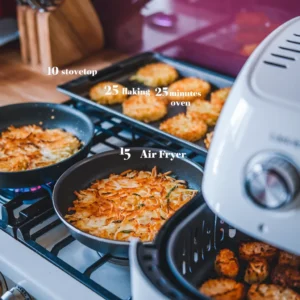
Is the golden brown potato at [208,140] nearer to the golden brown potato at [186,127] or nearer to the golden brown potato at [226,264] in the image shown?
the golden brown potato at [186,127]

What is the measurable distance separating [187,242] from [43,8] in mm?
1005

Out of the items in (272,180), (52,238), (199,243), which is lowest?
(52,238)

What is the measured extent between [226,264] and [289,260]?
0.10m

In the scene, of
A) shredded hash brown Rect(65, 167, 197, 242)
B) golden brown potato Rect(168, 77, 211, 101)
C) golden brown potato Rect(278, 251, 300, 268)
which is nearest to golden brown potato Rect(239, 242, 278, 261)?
golden brown potato Rect(278, 251, 300, 268)

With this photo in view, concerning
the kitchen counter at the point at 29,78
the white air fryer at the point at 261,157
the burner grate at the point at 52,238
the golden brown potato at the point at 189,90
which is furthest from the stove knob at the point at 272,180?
the kitchen counter at the point at 29,78

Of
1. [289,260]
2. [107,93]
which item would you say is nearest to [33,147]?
[107,93]

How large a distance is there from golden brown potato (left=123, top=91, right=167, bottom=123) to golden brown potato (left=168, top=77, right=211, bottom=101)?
0.06 m

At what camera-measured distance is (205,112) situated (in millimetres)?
1312

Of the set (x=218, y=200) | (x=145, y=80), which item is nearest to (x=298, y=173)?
(x=218, y=200)

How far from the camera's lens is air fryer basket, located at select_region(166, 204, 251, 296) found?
726 millimetres

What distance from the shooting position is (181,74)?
1.53m

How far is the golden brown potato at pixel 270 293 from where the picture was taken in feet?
2.37

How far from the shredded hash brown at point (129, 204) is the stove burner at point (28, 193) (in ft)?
0.26

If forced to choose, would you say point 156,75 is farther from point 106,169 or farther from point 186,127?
point 106,169
